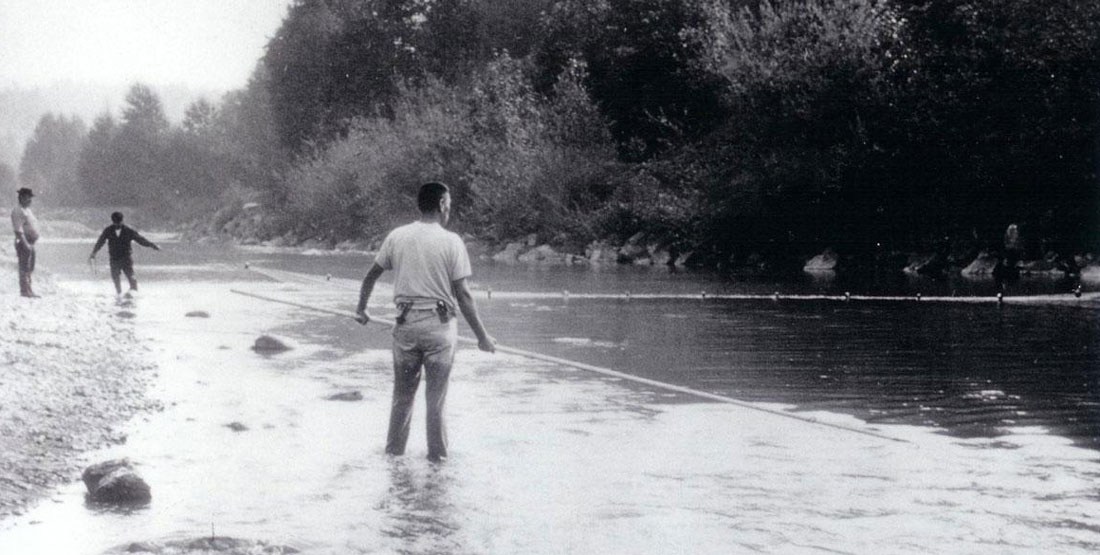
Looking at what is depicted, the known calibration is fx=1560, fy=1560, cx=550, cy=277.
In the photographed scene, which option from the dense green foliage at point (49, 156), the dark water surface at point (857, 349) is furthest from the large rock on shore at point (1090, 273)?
the dense green foliage at point (49, 156)

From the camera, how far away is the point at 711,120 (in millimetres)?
55188

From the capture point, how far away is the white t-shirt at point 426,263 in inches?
412

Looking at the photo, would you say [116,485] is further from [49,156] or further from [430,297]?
[49,156]

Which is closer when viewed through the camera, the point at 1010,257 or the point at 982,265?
the point at 1010,257

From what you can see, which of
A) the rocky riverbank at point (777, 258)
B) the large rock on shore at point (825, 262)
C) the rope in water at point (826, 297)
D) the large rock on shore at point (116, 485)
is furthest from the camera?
the large rock on shore at point (825, 262)

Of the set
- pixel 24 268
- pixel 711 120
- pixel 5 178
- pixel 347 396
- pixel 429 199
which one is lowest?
pixel 347 396

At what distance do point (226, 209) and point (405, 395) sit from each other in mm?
97832

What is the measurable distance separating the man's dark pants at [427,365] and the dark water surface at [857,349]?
410cm

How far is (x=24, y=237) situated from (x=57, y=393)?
46.8ft

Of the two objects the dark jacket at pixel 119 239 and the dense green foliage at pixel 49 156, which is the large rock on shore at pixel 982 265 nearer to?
the dark jacket at pixel 119 239

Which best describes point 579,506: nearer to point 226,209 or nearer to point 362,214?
point 362,214

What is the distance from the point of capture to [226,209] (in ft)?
348

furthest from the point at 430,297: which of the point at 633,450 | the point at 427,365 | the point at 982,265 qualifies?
the point at 982,265

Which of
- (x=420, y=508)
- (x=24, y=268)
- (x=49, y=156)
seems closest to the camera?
(x=420, y=508)
